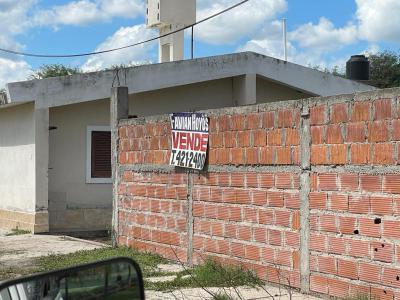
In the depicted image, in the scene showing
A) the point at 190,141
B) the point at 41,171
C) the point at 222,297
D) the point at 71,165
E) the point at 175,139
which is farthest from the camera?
the point at 71,165

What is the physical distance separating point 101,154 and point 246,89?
4.01m

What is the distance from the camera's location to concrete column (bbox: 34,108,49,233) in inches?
555

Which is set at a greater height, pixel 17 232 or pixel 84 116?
pixel 84 116

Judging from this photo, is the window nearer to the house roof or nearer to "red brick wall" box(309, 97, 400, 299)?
the house roof

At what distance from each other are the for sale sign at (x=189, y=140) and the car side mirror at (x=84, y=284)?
5.99 m

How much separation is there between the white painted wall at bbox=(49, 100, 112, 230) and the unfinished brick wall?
549 centimetres

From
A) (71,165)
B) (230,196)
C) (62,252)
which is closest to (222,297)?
(230,196)

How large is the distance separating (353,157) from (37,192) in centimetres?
930

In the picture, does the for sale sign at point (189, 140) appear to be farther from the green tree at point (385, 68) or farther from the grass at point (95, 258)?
the green tree at point (385, 68)

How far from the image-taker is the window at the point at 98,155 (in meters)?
15.1

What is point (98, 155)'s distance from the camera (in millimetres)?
15211

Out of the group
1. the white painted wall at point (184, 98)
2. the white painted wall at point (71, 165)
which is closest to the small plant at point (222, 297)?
the white painted wall at point (71, 165)

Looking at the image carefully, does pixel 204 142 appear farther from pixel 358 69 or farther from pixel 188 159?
pixel 358 69

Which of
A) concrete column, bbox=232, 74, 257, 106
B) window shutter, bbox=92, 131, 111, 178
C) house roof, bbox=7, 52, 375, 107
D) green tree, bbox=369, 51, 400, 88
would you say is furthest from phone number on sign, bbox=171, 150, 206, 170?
green tree, bbox=369, 51, 400, 88
